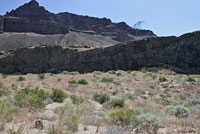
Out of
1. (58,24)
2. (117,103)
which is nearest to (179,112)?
(117,103)

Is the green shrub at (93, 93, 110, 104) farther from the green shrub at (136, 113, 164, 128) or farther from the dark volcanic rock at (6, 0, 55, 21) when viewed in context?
the dark volcanic rock at (6, 0, 55, 21)

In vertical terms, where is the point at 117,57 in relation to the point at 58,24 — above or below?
below

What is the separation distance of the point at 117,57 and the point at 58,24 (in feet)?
312

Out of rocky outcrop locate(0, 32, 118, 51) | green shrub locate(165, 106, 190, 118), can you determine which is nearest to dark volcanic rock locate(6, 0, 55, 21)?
rocky outcrop locate(0, 32, 118, 51)

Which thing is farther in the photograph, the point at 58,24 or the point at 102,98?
the point at 58,24

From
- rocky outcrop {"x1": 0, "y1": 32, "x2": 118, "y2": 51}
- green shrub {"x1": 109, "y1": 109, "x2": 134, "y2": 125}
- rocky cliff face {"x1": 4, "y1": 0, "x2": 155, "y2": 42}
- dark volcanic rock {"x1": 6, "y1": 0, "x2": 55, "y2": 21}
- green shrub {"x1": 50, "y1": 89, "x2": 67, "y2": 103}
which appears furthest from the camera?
dark volcanic rock {"x1": 6, "y1": 0, "x2": 55, "y2": 21}

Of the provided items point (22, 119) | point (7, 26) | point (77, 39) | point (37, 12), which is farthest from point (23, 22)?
point (22, 119)

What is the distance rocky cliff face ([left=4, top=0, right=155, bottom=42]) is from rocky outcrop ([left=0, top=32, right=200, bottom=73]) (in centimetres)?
7201

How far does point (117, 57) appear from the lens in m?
35.5

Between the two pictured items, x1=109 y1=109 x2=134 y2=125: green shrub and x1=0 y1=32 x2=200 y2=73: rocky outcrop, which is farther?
x1=0 y1=32 x2=200 y2=73: rocky outcrop

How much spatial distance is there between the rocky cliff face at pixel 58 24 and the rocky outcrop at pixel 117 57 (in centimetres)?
7201

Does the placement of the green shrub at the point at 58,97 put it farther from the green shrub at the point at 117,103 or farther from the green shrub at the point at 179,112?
the green shrub at the point at 179,112

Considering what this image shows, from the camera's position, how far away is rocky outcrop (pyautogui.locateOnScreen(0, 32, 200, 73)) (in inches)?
1170

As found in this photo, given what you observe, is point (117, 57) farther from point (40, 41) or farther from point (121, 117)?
point (40, 41)
